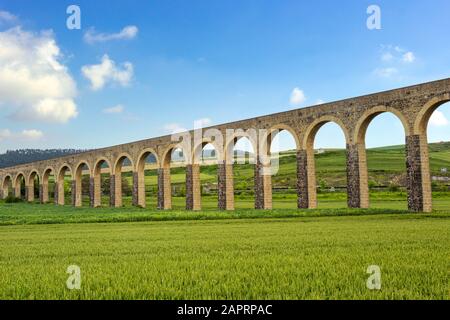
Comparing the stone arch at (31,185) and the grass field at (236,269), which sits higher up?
the stone arch at (31,185)

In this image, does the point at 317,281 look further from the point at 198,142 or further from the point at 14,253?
the point at 198,142

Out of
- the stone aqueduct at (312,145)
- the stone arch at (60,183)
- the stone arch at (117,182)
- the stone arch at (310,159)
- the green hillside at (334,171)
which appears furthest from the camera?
the green hillside at (334,171)

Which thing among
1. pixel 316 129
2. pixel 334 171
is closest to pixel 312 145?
pixel 316 129

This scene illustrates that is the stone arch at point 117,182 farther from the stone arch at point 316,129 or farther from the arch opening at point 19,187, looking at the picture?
the arch opening at point 19,187

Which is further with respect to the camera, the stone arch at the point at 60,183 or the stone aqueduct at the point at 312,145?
the stone arch at the point at 60,183

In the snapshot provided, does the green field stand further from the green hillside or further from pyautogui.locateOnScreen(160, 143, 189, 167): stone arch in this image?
the green hillside

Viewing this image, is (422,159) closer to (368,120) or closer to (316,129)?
(368,120)

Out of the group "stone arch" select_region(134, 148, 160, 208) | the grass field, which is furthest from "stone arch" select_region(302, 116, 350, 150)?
"stone arch" select_region(134, 148, 160, 208)

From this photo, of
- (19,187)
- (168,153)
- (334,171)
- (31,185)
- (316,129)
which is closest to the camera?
(316,129)

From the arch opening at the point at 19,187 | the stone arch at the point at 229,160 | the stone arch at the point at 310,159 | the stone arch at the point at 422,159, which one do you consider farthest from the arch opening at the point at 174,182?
the arch opening at the point at 19,187

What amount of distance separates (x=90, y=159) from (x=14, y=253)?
37192 millimetres
